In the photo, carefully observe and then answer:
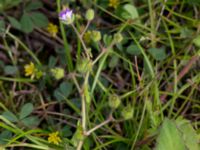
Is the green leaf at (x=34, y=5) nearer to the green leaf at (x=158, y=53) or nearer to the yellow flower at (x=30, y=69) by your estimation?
the yellow flower at (x=30, y=69)

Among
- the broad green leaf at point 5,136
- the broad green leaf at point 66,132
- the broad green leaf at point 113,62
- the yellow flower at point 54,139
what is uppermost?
the broad green leaf at point 113,62

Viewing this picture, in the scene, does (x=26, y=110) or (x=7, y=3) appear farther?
(x=7, y=3)

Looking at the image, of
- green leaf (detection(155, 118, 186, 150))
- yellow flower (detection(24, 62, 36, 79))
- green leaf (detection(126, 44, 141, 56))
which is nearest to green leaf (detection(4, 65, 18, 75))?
yellow flower (detection(24, 62, 36, 79))

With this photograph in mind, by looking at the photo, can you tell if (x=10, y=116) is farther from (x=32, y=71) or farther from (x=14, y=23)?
(x=14, y=23)

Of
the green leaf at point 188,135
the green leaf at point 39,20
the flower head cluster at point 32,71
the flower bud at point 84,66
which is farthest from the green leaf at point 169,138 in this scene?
the green leaf at point 39,20

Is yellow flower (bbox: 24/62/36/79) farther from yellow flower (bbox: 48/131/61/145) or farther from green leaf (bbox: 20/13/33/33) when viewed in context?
yellow flower (bbox: 48/131/61/145)

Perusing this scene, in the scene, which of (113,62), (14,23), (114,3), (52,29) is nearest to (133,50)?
(113,62)

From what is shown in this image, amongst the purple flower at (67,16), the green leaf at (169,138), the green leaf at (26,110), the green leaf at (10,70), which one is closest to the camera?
the green leaf at (169,138)
